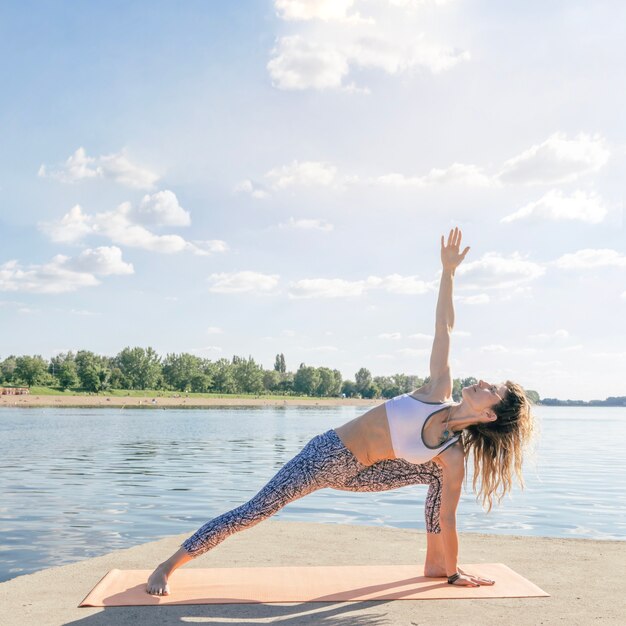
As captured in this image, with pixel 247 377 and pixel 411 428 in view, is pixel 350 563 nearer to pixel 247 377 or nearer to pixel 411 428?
pixel 411 428

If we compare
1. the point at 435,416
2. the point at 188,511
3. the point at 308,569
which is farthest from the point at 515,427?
the point at 188,511

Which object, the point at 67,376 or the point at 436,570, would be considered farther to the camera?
the point at 67,376

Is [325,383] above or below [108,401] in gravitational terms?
above

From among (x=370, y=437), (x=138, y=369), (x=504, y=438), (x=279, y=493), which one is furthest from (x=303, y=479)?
(x=138, y=369)

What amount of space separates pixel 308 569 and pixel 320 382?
560ft

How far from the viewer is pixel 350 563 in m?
5.95

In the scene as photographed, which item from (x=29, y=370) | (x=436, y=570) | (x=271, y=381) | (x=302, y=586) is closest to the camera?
(x=302, y=586)

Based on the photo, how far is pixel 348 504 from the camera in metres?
11.7

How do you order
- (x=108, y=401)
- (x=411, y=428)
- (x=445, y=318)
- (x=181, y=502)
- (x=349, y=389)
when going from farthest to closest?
(x=349, y=389), (x=108, y=401), (x=181, y=502), (x=445, y=318), (x=411, y=428)

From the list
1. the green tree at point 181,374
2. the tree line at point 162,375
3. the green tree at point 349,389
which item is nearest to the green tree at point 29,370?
the tree line at point 162,375

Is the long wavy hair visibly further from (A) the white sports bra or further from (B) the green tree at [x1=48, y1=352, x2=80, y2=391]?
(B) the green tree at [x1=48, y1=352, x2=80, y2=391]

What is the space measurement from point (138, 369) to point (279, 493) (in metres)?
129

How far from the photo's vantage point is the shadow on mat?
4.25 m

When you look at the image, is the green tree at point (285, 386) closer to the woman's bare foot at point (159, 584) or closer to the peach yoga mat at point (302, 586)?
the peach yoga mat at point (302, 586)
